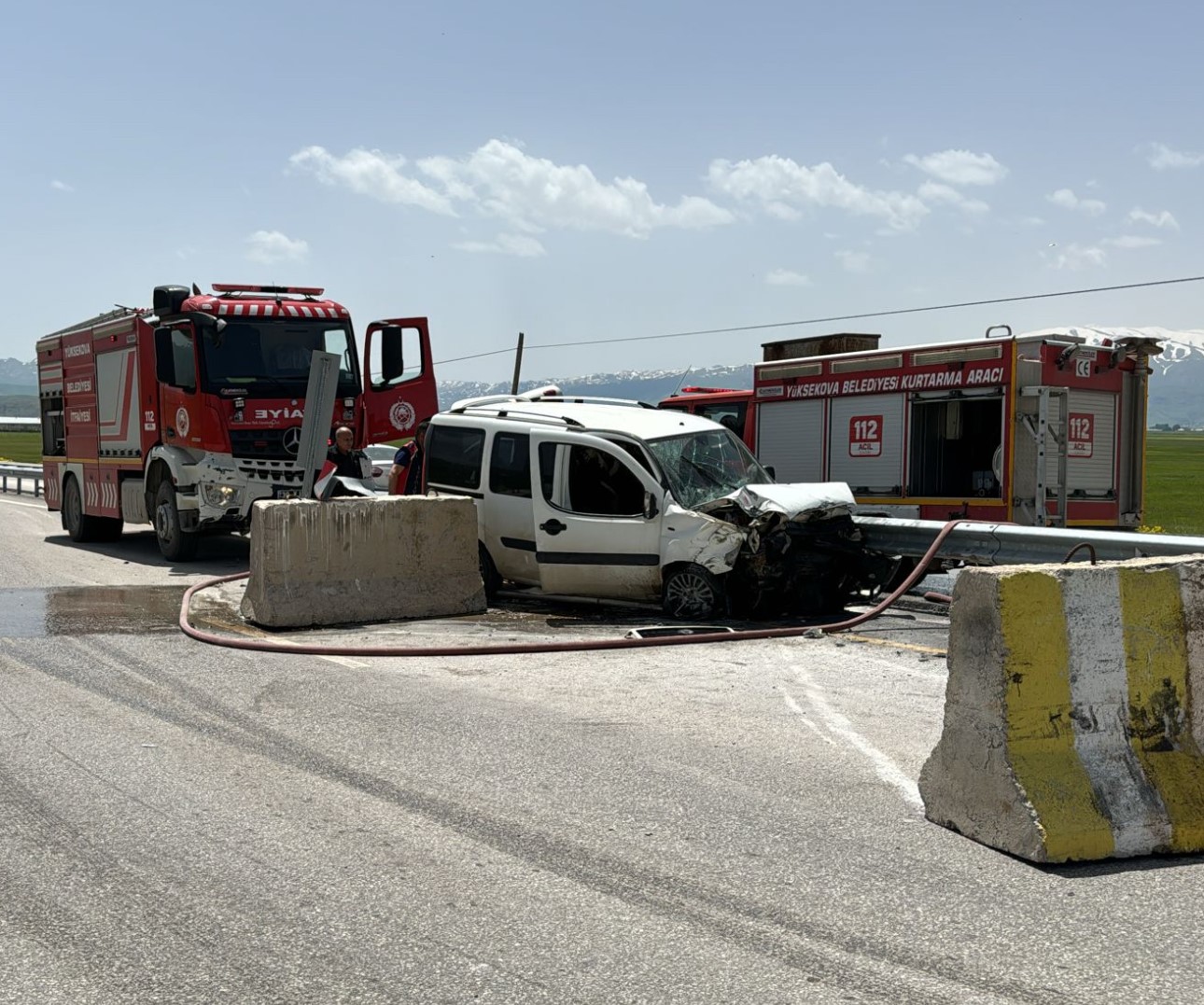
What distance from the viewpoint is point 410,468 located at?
13555 millimetres

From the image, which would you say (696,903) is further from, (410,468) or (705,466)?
(410,468)

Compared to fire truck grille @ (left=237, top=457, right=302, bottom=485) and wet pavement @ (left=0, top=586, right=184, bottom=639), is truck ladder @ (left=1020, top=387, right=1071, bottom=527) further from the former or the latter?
wet pavement @ (left=0, top=586, right=184, bottom=639)

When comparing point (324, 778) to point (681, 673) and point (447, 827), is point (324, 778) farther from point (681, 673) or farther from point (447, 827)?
point (681, 673)

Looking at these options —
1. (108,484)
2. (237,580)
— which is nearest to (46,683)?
(237,580)

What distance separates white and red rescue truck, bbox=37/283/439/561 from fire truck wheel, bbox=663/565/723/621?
607 centimetres

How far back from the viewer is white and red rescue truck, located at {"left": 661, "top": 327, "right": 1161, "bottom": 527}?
44.4 ft

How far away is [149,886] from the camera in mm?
4281

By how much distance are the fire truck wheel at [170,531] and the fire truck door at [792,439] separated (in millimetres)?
7494

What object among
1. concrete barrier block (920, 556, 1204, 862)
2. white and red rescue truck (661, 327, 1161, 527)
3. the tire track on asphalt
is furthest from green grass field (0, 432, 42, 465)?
concrete barrier block (920, 556, 1204, 862)

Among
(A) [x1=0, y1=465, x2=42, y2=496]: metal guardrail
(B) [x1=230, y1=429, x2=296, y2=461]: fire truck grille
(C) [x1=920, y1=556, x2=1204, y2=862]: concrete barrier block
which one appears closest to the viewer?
(C) [x1=920, y1=556, x2=1204, y2=862]: concrete barrier block

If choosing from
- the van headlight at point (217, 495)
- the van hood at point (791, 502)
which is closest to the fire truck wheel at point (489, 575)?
the van hood at point (791, 502)

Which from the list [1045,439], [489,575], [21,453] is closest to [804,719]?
[489,575]

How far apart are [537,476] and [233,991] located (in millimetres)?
8254

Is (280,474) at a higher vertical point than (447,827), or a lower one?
higher
